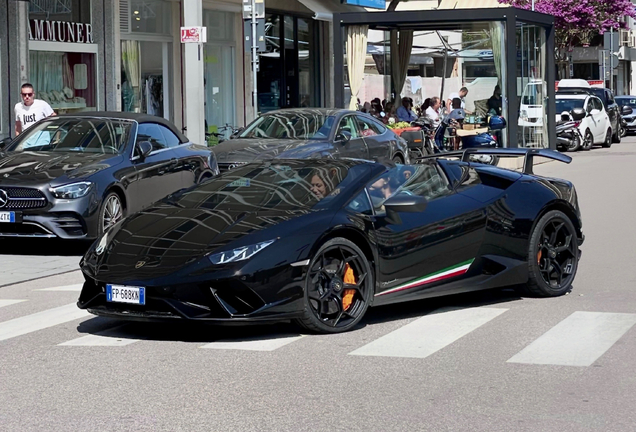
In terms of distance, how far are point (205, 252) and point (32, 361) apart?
4.24 ft

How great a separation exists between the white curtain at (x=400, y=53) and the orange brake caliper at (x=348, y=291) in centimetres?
2119

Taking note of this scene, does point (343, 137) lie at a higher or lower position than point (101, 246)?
higher

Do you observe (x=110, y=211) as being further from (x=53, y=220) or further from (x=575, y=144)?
(x=575, y=144)

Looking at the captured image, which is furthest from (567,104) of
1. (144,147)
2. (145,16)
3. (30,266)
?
(30,266)

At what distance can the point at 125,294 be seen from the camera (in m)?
7.74

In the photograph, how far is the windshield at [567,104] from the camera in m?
35.4

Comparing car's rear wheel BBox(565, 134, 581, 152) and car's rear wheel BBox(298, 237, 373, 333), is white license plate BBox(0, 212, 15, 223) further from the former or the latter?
car's rear wheel BBox(565, 134, 581, 152)

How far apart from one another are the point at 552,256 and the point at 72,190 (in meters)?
5.67

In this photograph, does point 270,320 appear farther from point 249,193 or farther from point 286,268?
point 249,193

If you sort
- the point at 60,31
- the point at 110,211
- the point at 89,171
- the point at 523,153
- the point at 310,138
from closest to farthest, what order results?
the point at 523,153, the point at 89,171, the point at 110,211, the point at 310,138, the point at 60,31

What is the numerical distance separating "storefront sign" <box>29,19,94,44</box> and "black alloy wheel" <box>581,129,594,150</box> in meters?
16.5

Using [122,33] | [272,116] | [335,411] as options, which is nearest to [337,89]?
[122,33]

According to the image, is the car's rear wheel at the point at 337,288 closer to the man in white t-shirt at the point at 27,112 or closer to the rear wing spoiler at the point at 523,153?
the rear wing spoiler at the point at 523,153

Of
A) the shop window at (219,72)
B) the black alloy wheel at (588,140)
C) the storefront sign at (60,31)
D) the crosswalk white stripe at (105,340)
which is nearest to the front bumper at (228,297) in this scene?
the crosswalk white stripe at (105,340)
